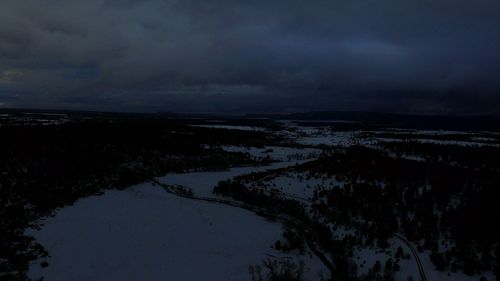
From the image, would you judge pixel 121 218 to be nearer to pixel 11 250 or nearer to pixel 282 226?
pixel 11 250

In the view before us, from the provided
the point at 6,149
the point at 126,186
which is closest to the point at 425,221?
the point at 126,186

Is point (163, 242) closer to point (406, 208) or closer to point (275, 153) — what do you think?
point (406, 208)

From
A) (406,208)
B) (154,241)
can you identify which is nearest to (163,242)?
(154,241)

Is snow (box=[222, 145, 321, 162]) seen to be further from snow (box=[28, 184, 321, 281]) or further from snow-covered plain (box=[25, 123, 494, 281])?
snow (box=[28, 184, 321, 281])

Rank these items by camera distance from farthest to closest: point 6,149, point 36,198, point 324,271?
point 6,149, point 36,198, point 324,271

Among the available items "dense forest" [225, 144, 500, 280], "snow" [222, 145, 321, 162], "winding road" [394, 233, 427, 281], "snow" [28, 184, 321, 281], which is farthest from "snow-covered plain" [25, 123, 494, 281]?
"snow" [222, 145, 321, 162]

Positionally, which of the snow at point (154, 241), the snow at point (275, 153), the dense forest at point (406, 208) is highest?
the dense forest at point (406, 208)

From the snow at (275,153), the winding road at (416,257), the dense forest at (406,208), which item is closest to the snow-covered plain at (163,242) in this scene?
the winding road at (416,257)

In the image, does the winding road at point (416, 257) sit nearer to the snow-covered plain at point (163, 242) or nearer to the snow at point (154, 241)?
the snow-covered plain at point (163, 242)
